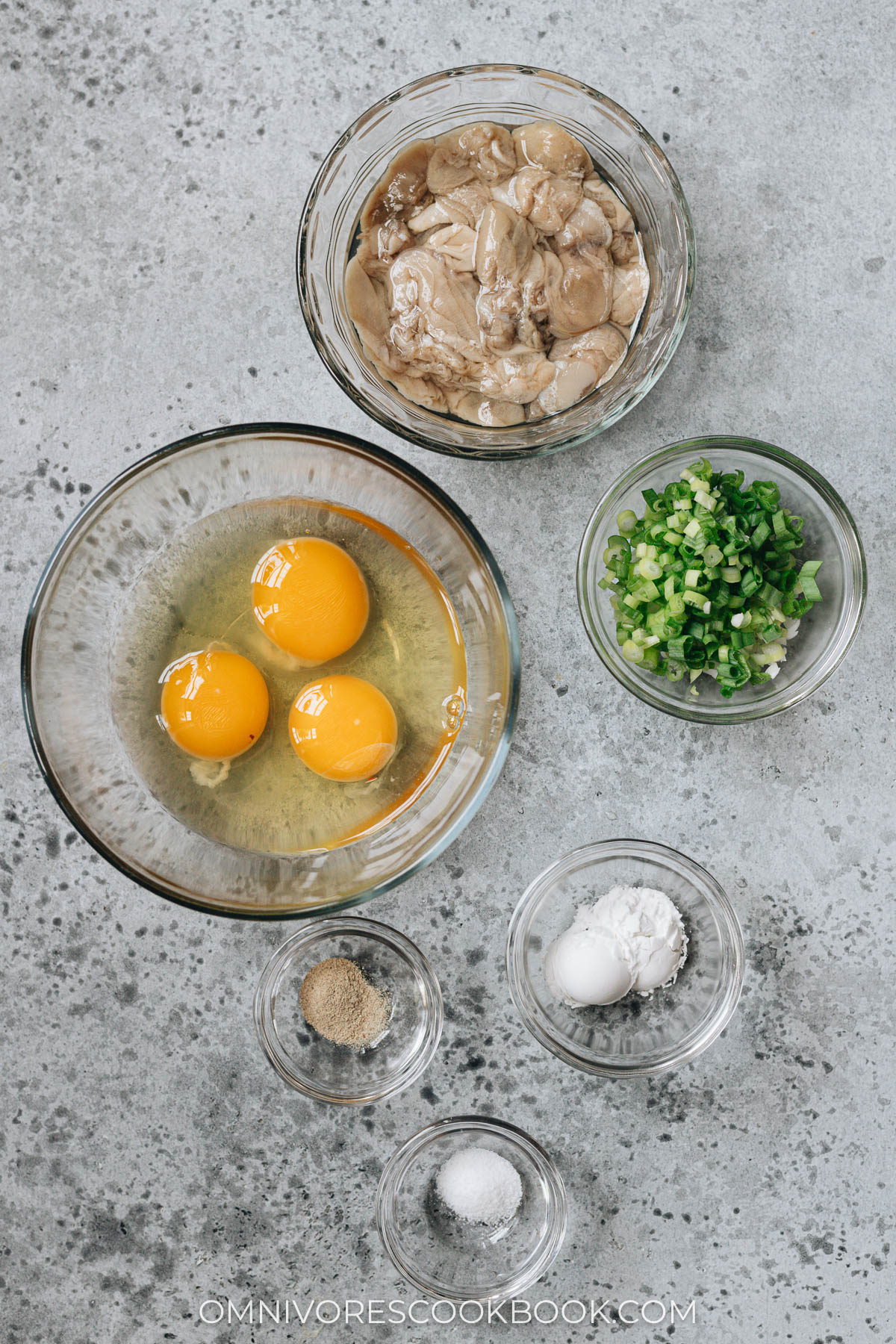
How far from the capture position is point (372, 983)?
230 centimetres

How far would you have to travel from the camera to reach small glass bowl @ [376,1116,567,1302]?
226cm

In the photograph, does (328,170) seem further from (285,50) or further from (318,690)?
(318,690)

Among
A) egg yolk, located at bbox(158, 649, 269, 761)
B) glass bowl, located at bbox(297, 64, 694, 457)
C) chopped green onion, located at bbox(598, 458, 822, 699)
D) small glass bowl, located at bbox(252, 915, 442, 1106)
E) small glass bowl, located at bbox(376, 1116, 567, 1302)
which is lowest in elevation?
small glass bowl, located at bbox(376, 1116, 567, 1302)

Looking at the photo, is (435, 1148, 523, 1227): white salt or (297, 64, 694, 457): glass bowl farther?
(435, 1148, 523, 1227): white salt

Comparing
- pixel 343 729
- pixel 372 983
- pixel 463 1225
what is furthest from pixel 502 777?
pixel 463 1225

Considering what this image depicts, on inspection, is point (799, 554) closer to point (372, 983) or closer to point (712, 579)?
point (712, 579)

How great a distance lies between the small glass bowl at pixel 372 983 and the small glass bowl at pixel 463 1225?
7.2 inches

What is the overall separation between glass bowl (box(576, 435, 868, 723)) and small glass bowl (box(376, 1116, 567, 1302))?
116 centimetres

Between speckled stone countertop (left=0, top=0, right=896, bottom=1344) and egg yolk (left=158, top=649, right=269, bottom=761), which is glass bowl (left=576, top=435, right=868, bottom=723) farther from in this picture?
egg yolk (left=158, top=649, right=269, bottom=761)

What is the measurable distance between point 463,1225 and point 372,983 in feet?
2.20

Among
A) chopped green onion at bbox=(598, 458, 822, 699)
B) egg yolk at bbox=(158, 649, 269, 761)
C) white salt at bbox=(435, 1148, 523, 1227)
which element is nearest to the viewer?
chopped green onion at bbox=(598, 458, 822, 699)

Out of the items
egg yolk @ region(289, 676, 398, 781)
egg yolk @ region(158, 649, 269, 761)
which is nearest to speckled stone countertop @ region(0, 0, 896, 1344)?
egg yolk @ region(289, 676, 398, 781)

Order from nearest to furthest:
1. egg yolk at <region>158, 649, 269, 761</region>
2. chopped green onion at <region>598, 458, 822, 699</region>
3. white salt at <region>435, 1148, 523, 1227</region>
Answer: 1. chopped green onion at <region>598, 458, 822, 699</region>
2. egg yolk at <region>158, 649, 269, 761</region>
3. white salt at <region>435, 1148, 523, 1227</region>

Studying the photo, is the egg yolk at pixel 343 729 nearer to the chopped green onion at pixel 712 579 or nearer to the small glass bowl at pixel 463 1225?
the chopped green onion at pixel 712 579
